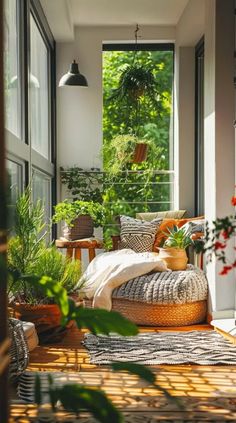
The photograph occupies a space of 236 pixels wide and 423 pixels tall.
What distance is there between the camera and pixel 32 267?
4.59 metres

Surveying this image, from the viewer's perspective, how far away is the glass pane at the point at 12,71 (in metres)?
4.90

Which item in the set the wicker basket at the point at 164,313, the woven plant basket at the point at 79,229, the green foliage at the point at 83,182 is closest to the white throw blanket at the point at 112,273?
the wicker basket at the point at 164,313

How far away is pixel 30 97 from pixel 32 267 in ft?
6.19

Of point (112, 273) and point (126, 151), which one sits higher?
point (126, 151)

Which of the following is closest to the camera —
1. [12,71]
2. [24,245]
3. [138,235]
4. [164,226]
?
[24,245]

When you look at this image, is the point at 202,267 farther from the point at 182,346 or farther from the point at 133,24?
the point at 133,24

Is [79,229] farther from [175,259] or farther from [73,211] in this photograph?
[175,259]

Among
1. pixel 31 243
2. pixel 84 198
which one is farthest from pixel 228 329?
pixel 84 198

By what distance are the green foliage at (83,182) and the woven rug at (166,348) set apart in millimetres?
2830

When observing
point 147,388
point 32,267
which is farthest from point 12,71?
point 147,388

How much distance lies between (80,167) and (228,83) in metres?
2.96

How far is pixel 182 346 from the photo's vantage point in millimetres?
4613

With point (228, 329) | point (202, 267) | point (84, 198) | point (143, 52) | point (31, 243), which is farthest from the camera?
point (143, 52)

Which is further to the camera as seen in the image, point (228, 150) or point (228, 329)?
point (228, 150)
